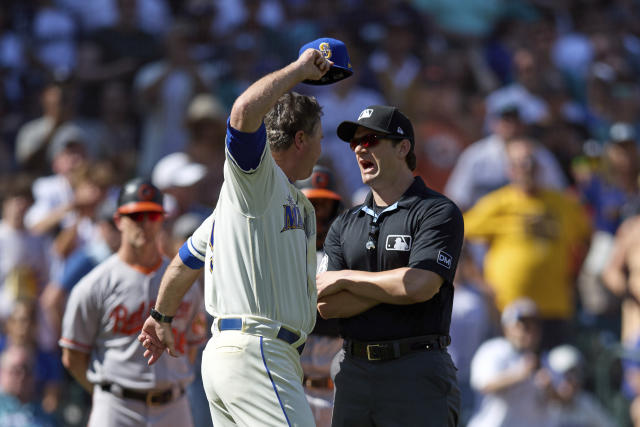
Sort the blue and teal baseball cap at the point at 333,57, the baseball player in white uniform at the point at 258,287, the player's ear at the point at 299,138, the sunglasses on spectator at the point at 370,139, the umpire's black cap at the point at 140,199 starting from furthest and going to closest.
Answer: the umpire's black cap at the point at 140,199 < the sunglasses on spectator at the point at 370,139 < the player's ear at the point at 299,138 < the blue and teal baseball cap at the point at 333,57 < the baseball player in white uniform at the point at 258,287

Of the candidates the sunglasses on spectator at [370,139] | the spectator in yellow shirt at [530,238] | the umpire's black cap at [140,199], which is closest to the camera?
the sunglasses on spectator at [370,139]

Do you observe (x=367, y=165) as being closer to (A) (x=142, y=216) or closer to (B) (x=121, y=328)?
(A) (x=142, y=216)

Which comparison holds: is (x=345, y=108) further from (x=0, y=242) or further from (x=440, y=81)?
(x=0, y=242)

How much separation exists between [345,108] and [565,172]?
2.67 meters

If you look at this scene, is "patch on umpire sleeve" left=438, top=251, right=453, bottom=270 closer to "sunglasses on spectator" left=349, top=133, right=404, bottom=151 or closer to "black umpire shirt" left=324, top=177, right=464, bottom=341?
"black umpire shirt" left=324, top=177, right=464, bottom=341

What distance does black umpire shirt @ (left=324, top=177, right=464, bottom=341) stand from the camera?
4.58 m

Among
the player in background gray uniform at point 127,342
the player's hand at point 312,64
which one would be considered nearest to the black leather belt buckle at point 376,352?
the player's hand at point 312,64

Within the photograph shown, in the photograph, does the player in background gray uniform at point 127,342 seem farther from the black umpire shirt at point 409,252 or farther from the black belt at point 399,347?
the black belt at point 399,347

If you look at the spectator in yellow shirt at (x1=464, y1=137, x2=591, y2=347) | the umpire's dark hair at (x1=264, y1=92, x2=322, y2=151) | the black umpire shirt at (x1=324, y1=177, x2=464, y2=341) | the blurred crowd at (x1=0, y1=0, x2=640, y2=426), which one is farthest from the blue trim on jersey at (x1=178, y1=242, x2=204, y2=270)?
the spectator in yellow shirt at (x1=464, y1=137, x2=591, y2=347)

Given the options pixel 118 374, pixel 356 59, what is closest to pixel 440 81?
pixel 356 59

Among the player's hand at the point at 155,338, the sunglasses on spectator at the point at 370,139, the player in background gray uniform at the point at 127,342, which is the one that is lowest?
the player in background gray uniform at the point at 127,342

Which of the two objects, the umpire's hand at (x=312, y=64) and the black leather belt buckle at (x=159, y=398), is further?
the black leather belt buckle at (x=159, y=398)

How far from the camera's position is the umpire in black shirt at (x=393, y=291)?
4.53 meters

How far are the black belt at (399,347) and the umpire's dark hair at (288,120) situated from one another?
1056 mm
